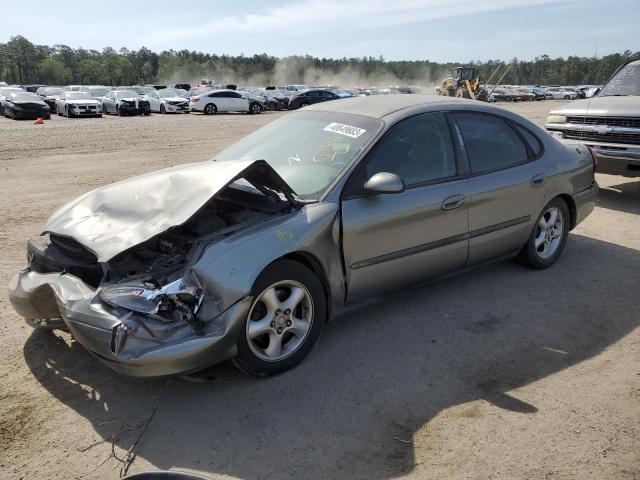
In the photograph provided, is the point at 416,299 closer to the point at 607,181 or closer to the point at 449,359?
the point at 449,359

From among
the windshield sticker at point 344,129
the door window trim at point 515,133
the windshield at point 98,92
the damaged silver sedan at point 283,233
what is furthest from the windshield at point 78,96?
the door window trim at point 515,133

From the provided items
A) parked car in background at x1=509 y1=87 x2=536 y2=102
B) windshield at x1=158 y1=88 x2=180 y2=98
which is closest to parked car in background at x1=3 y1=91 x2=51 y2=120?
windshield at x1=158 y1=88 x2=180 y2=98

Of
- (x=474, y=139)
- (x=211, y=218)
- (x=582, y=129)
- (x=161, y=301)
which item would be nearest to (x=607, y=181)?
(x=582, y=129)

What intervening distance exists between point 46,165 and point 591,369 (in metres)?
11.1

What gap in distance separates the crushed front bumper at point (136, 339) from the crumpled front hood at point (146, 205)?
11.4 inches

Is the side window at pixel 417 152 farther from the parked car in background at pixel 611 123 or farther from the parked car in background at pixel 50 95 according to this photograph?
the parked car in background at pixel 50 95

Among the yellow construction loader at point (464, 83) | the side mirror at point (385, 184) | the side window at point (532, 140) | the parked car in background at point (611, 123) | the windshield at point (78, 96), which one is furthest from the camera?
the windshield at point (78, 96)

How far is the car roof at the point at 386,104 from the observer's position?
4.18 metres

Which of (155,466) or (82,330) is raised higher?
(82,330)

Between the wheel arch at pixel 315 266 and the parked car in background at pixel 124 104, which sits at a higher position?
the wheel arch at pixel 315 266

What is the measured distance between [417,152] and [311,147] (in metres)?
0.80

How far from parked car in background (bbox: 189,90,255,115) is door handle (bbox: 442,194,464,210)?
28.9 m

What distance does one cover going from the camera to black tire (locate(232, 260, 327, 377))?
10.3ft

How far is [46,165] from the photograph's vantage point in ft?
37.0
